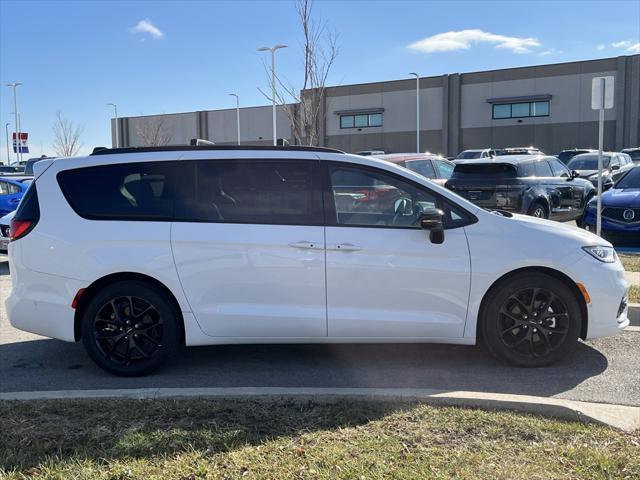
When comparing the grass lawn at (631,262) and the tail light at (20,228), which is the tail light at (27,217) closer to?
the tail light at (20,228)

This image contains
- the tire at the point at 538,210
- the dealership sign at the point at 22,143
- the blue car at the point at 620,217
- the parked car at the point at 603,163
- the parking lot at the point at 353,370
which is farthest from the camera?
the dealership sign at the point at 22,143

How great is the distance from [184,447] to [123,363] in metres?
1.72

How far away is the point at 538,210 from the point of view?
12539 millimetres

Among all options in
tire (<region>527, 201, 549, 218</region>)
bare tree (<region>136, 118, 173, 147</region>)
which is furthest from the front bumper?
bare tree (<region>136, 118, 173, 147</region>)

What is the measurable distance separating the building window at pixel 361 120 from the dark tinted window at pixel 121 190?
4466cm

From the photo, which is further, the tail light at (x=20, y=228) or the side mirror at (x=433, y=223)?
the tail light at (x=20, y=228)

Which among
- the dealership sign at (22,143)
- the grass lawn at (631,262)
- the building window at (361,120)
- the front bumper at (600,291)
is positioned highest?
the building window at (361,120)

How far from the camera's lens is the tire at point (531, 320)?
4801mm

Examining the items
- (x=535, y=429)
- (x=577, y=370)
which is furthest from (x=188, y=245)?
(x=577, y=370)

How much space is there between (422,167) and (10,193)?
8.64m

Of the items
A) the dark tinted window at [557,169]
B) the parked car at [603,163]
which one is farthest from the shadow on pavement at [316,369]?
the parked car at [603,163]

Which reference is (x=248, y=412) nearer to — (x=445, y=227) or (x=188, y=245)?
(x=188, y=245)

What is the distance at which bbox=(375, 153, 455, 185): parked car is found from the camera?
1321 centimetres

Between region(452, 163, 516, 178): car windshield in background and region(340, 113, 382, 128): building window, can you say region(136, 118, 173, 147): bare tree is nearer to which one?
region(340, 113, 382, 128): building window
